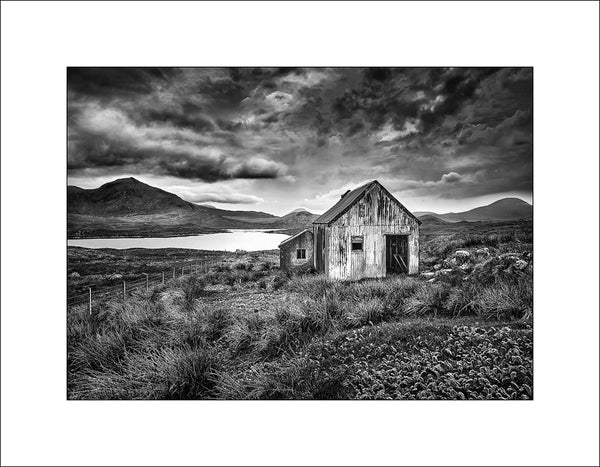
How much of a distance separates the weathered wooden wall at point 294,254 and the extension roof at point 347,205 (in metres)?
0.33

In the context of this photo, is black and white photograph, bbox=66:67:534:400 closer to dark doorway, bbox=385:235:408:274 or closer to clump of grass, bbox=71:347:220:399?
clump of grass, bbox=71:347:220:399

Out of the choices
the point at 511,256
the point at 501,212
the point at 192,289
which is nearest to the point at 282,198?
the point at 192,289

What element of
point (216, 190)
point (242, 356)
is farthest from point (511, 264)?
point (216, 190)

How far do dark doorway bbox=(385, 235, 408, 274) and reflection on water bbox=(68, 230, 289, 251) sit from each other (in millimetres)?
1425

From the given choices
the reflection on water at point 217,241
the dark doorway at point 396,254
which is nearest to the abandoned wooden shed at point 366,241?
the dark doorway at point 396,254

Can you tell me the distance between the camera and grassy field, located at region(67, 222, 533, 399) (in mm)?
3527

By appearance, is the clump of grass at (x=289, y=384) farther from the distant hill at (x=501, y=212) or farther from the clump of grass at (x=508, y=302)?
the distant hill at (x=501, y=212)

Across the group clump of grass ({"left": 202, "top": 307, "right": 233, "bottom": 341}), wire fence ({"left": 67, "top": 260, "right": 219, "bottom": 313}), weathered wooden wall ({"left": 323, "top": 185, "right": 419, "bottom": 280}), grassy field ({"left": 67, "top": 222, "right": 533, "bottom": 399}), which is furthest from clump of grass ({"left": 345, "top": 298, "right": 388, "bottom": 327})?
wire fence ({"left": 67, "top": 260, "right": 219, "bottom": 313})

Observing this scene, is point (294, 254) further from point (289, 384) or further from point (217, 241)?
point (289, 384)

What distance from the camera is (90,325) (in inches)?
151

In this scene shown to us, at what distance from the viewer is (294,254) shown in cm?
439

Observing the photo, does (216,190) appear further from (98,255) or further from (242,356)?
(242,356)

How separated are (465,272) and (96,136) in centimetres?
497

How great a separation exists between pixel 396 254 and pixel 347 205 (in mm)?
1019
